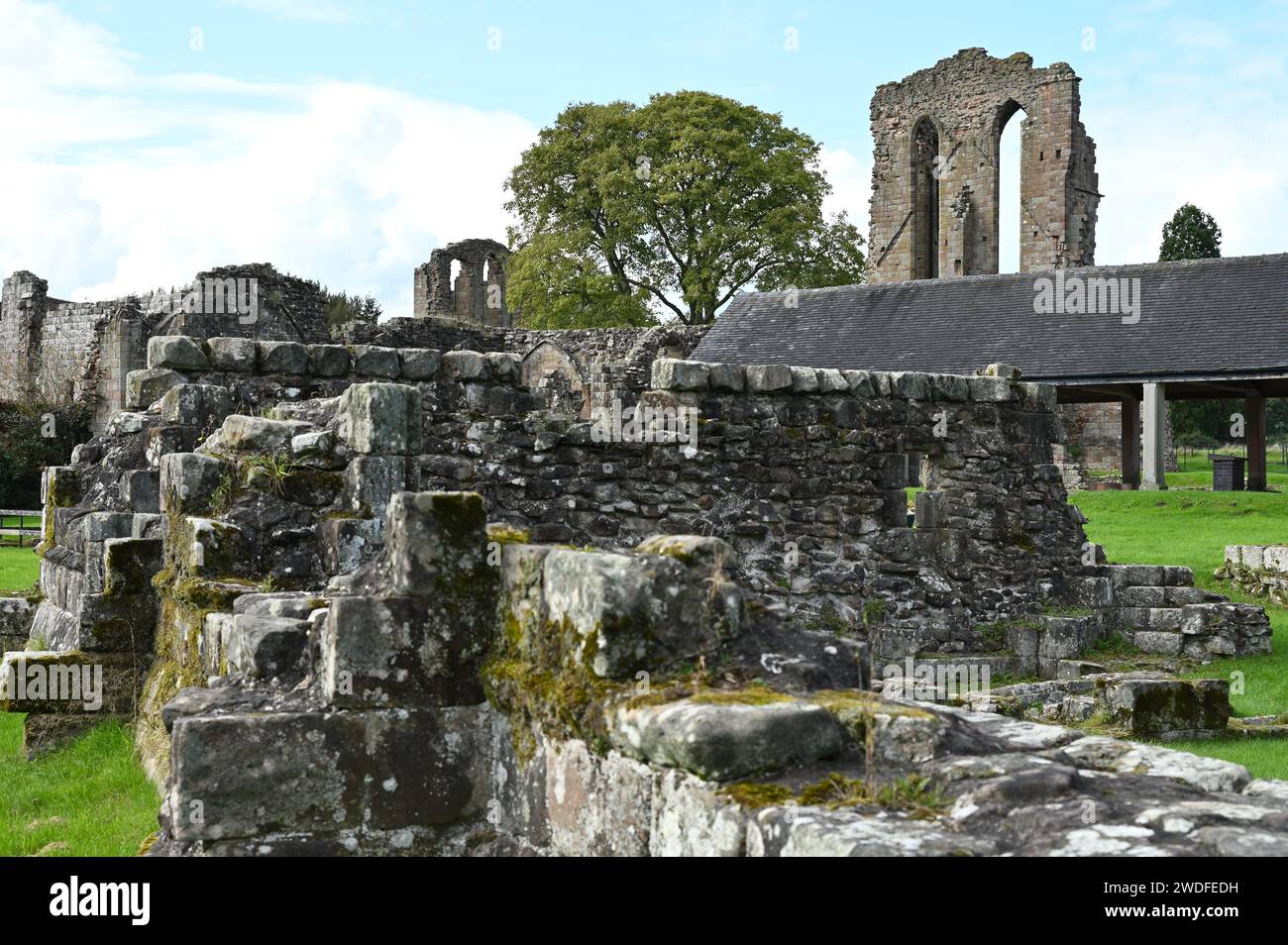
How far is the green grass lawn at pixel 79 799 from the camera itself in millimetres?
4836

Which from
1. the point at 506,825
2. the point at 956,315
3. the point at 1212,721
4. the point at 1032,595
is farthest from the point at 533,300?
the point at 506,825

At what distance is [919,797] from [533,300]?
4068cm

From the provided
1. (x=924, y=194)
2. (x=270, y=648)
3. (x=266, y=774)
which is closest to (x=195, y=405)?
(x=270, y=648)

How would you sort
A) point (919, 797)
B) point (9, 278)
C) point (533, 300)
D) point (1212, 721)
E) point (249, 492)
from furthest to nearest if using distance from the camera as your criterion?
point (533, 300) < point (9, 278) < point (1212, 721) < point (249, 492) < point (919, 797)

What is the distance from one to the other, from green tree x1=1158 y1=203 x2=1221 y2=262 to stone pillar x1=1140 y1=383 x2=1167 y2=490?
3755 centimetres

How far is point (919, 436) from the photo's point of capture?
36.9 feet

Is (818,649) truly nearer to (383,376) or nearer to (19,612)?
(383,376)

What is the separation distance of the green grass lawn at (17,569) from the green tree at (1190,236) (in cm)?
5288

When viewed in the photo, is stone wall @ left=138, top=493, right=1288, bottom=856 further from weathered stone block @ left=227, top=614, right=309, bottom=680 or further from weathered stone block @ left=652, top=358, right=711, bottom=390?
weathered stone block @ left=652, top=358, right=711, bottom=390

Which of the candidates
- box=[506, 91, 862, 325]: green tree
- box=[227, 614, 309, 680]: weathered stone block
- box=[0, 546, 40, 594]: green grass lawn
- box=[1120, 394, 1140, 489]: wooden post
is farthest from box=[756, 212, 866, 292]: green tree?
box=[227, 614, 309, 680]: weathered stone block

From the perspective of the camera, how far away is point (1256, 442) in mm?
25312

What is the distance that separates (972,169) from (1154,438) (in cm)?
2036

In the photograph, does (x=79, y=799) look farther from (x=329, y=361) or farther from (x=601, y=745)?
(x=329, y=361)

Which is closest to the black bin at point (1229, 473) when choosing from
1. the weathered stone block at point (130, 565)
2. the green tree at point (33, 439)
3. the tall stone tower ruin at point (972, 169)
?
the tall stone tower ruin at point (972, 169)
